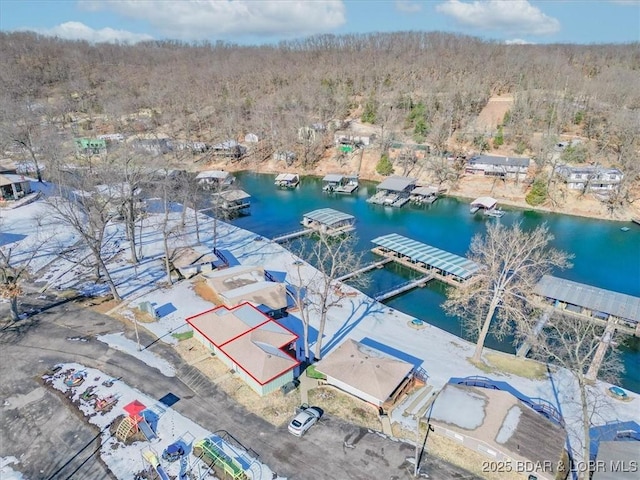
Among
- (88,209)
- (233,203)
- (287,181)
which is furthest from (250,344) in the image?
(287,181)

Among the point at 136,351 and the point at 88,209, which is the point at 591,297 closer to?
the point at 136,351

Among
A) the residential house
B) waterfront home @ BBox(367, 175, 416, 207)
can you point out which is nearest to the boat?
waterfront home @ BBox(367, 175, 416, 207)

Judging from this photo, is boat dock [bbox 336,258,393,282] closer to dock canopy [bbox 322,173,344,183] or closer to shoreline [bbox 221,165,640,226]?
shoreline [bbox 221,165,640,226]

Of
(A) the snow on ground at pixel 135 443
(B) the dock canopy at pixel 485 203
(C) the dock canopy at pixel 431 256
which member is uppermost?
(B) the dock canopy at pixel 485 203

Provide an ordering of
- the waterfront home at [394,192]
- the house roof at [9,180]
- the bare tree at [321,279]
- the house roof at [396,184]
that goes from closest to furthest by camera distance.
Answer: the bare tree at [321,279] → the house roof at [9,180] → the waterfront home at [394,192] → the house roof at [396,184]

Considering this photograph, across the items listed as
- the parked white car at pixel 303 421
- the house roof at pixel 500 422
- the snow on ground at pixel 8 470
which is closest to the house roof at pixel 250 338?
the parked white car at pixel 303 421

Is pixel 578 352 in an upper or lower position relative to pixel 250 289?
upper

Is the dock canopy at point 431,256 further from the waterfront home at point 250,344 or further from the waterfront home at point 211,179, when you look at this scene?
the waterfront home at point 211,179

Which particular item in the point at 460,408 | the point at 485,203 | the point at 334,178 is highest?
the point at 334,178
